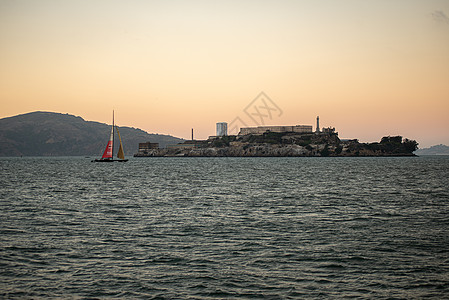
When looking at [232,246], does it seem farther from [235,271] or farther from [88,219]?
[88,219]

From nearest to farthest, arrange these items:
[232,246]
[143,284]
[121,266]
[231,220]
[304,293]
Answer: [304,293]
[143,284]
[121,266]
[232,246]
[231,220]

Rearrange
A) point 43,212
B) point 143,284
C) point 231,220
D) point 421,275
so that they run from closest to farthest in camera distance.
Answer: point 143,284, point 421,275, point 231,220, point 43,212

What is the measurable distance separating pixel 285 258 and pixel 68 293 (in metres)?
9.72

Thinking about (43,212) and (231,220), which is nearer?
(231,220)

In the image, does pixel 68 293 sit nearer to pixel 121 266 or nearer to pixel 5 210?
pixel 121 266

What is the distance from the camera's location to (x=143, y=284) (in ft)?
53.9

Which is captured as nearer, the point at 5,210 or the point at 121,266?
the point at 121,266

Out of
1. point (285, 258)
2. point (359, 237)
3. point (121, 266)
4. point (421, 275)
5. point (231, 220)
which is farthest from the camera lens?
point (231, 220)

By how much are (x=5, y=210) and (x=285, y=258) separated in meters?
27.8

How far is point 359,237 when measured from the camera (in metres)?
25.0

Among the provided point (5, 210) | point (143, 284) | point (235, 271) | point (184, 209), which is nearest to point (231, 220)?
point (184, 209)

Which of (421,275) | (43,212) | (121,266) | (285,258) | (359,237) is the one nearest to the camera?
(421,275)

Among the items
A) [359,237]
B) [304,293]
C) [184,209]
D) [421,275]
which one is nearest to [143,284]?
[304,293]

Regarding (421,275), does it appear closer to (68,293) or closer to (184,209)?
(68,293)
